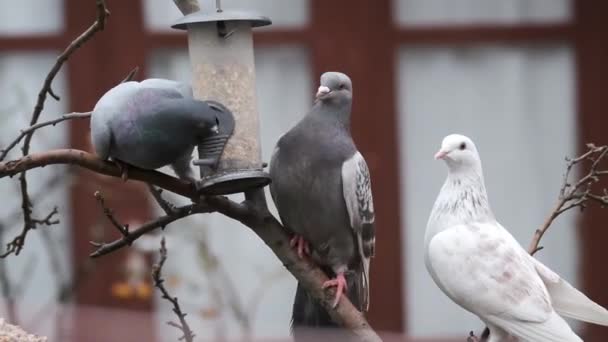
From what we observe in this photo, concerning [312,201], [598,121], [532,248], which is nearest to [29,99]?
[598,121]

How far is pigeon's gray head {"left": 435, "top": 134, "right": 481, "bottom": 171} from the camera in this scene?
2635 mm

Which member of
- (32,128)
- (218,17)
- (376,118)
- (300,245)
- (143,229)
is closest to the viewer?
(32,128)

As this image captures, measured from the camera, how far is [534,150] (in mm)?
5434

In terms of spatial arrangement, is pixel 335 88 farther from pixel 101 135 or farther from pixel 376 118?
pixel 376 118

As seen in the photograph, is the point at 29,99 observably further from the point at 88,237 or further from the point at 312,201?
the point at 312,201

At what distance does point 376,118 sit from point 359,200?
7.75 feet

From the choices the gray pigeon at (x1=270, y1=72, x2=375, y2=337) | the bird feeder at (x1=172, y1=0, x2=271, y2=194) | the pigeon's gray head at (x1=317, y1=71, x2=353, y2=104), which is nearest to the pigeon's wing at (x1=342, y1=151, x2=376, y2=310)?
the gray pigeon at (x1=270, y1=72, x2=375, y2=337)

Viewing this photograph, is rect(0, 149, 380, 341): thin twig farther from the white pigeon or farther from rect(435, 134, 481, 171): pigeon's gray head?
rect(435, 134, 481, 171): pigeon's gray head

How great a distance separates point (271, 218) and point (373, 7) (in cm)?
269

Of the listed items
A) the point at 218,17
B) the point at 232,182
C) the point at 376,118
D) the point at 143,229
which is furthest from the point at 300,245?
the point at 376,118

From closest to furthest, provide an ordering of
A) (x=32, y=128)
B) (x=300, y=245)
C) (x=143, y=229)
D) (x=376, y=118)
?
(x=32, y=128), (x=143, y=229), (x=300, y=245), (x=376, y=118)

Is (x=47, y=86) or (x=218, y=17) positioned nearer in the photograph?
(x=47, y=86)

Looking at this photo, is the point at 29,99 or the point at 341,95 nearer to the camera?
the point at 341,95

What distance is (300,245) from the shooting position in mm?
2758
